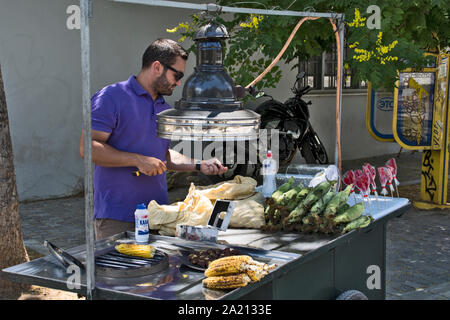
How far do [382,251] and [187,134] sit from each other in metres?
2.50

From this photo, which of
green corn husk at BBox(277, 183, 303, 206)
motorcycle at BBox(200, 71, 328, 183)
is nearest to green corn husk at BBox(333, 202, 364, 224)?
green corn husk at BBox(277, 183, 303, 206)

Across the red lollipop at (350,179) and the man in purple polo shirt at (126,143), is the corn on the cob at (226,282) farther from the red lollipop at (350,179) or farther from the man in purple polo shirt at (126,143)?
the red lollipop at (350,179)

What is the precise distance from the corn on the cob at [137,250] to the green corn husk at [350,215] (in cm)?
125

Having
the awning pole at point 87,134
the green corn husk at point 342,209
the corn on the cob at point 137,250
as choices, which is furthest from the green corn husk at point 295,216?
the awning pole at point 87,134

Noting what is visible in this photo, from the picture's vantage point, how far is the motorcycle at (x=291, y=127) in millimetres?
10148

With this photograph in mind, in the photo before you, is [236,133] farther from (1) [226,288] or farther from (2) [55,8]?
(2) [55,8]

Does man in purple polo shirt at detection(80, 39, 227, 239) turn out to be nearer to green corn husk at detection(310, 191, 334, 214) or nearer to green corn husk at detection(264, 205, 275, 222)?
green corn husk at detection(264, 205, 275, 222)

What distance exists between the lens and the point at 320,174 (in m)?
4.59

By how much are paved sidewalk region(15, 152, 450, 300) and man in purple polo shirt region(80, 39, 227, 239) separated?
262cm

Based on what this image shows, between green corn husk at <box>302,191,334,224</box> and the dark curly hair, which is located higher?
the dark curly hair

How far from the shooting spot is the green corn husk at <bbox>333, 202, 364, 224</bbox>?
3.68m

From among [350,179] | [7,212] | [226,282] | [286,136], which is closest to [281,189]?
[350,179]

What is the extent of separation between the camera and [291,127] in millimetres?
10469
